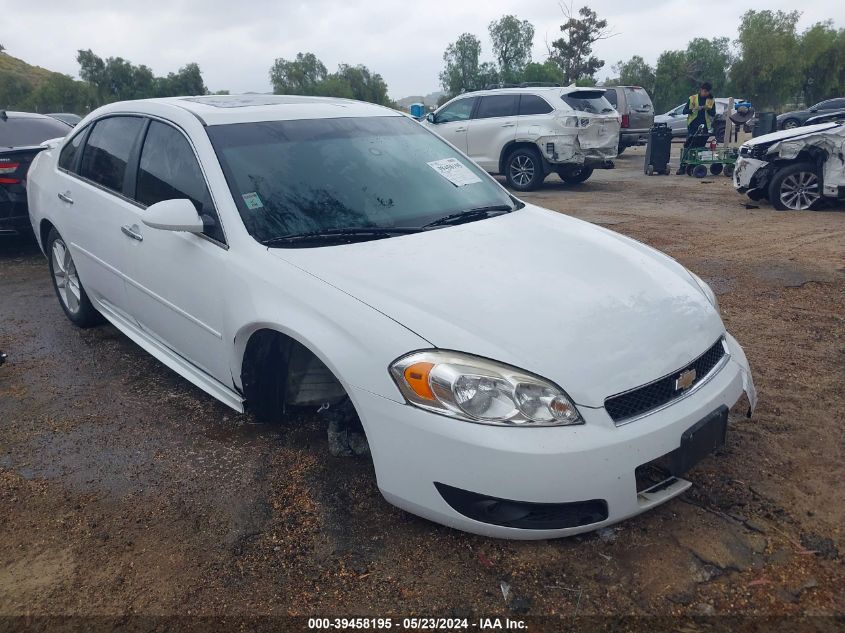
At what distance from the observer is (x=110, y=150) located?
4117 mm

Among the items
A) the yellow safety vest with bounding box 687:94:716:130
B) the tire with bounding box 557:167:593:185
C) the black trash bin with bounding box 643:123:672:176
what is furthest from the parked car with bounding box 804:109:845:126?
the black trash bin with bounding box 643:123:672:176

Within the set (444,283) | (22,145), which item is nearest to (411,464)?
(444,283)

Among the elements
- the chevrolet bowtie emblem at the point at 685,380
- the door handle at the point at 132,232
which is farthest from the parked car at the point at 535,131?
the chevrolet bowtie emblem at the point at 685,380

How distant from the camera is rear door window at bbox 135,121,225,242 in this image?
3.14 meters

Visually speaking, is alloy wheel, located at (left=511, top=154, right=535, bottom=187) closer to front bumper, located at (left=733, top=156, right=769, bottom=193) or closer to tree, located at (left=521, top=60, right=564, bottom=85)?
front bumper, located at (left=733, top=156, right=769, bottom=193)

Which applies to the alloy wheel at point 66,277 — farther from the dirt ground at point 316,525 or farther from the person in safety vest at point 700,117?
the person in safety vest at point 700,117

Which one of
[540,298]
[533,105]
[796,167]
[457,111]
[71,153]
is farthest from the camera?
[457,111]

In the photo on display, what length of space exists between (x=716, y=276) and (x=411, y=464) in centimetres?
466

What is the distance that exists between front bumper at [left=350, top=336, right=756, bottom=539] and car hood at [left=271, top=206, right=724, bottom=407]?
153 mm

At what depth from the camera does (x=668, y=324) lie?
2.59 meters

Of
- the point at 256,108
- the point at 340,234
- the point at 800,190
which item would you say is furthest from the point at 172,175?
the point at 800,190

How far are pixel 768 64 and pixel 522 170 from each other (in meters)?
49.9

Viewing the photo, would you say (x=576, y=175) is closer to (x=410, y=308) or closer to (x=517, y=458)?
(x=410, y=308)

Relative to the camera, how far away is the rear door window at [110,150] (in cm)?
390
